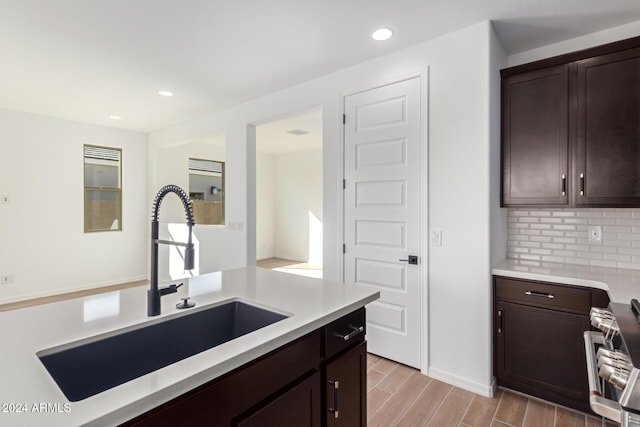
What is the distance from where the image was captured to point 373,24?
7.52 ft

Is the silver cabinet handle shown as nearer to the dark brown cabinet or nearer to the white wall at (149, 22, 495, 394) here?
the white wall at (149, 22, 495, 394)

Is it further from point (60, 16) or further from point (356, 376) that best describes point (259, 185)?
point (356, 376)

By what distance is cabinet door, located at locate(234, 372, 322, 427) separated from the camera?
95cm

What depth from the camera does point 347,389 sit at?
135 cm

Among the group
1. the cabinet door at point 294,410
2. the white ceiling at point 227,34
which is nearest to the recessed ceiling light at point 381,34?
the white ceiling at point 227,34

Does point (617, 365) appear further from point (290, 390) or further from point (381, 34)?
point (381, 34)

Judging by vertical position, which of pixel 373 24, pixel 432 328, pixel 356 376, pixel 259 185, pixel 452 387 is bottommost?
pixel 452 387

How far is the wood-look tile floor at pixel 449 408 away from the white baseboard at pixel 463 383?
32 millimetres

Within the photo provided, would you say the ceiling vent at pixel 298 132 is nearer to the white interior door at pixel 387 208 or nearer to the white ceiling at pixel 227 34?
the white ceiling at pixel 227 34

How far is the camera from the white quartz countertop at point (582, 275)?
175 cm

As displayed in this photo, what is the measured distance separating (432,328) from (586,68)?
2.15 meters

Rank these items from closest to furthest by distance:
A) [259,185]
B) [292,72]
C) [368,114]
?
[368,114], [292,72], [259,185]

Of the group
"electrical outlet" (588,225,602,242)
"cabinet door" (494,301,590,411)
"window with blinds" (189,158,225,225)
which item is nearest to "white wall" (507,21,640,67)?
"electrical outlet" (588,225,602,242)

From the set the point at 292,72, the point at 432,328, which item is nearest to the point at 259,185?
the point at 292,72
